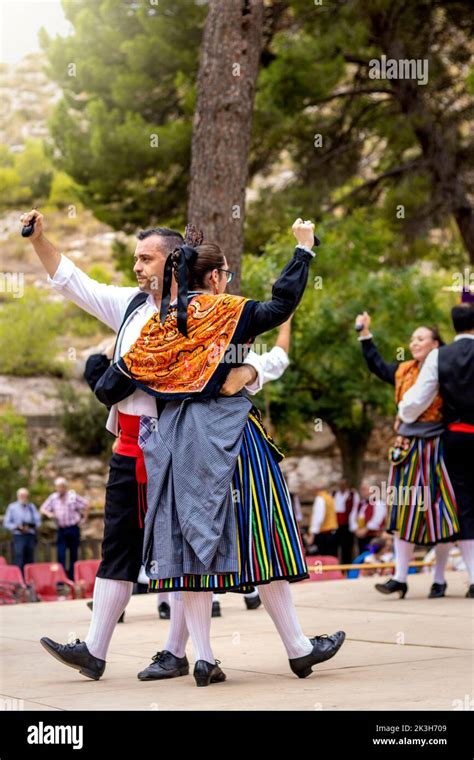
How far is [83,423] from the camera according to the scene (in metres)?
34.9

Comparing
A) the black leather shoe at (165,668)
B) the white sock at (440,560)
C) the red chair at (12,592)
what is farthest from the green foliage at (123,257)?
the black leather shoe at (165,668)

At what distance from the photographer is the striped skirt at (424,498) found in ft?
26.6

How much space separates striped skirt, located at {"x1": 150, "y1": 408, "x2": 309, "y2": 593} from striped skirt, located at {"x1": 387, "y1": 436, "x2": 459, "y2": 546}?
11.6 feet

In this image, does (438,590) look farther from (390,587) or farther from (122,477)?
(122,477)

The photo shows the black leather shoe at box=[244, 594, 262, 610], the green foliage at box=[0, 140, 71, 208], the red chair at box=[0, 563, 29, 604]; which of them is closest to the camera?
the black leather shoe at box=[244, 594, 262, 610]

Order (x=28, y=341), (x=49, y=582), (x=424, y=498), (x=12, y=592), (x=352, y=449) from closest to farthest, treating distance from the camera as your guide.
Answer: (x=424, y=498), (x=12, y=592), (x=49, y=582), (x=352, y=449), (x=28, y=341)

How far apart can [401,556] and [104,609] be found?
381 cm

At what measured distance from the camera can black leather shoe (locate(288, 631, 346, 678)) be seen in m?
4.80

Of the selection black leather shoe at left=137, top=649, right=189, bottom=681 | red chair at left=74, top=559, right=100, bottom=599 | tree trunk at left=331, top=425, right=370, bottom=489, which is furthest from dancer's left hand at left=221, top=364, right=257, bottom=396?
tree trunk at left=331, top=425, right=370, bottom=489

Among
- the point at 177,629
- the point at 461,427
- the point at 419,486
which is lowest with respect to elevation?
the point at 177,629

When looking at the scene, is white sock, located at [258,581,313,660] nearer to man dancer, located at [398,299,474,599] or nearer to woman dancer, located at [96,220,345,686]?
woman dancer, located at [96,220,345,686]

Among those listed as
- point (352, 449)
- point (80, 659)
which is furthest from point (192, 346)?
point (352, 449)

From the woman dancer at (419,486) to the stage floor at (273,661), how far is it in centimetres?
36

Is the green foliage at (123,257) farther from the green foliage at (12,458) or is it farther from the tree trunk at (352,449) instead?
the tree trunk at (352,449)
